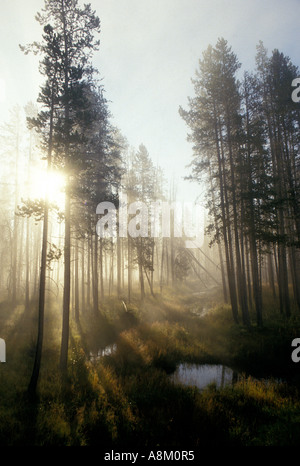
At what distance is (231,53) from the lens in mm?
15625

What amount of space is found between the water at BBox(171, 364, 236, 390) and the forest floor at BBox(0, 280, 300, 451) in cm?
32

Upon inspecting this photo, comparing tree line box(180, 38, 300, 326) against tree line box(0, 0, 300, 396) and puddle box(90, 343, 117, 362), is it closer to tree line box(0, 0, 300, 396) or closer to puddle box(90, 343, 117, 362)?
tree line box(0, 0, 300, 396)

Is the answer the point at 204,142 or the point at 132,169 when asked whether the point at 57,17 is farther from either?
the point at 132,169

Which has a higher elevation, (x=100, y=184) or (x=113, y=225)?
(x=100, y=184)

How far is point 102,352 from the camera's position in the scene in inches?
504

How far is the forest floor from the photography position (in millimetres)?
5863

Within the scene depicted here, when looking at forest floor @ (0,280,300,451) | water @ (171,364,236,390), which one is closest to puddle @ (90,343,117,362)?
forest floor @ (0,280,300,451)

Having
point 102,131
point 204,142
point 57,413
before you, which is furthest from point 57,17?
point 57,413

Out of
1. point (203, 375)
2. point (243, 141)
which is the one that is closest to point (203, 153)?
point (243, 141)

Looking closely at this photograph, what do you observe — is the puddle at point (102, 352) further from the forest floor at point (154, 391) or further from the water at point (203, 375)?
the water at point (203, 375)

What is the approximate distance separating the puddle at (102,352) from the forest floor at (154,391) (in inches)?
2.9

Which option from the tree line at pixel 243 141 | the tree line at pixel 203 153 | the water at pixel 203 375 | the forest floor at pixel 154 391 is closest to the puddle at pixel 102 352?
the forest floor at pixel 154 391
